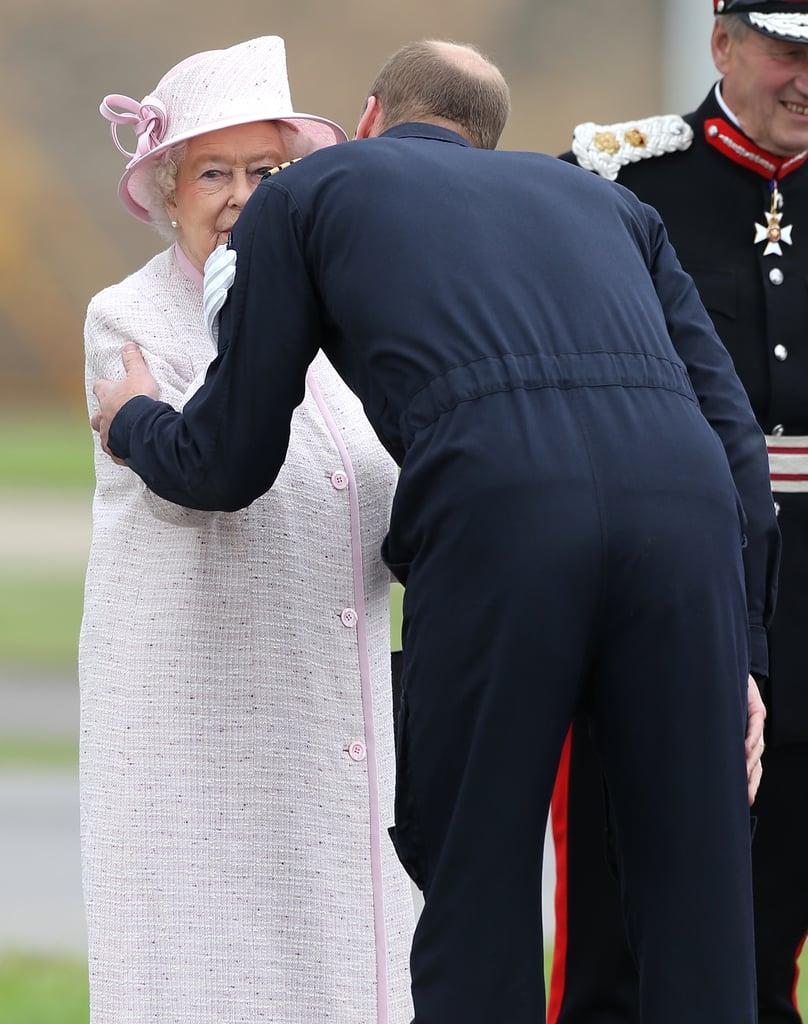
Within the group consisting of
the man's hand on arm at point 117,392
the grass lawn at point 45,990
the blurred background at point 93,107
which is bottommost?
the grass lawn at point 45,990

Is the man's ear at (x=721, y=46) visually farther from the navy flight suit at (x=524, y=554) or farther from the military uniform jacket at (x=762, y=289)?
the navy flight suit at (x=524, y=554)

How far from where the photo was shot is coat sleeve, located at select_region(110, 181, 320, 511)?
220 centimetres

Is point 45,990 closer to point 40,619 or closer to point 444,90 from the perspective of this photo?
point 444,90

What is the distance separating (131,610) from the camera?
2.67 m

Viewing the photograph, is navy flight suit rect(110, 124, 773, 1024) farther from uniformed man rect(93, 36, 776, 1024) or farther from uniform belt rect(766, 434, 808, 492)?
uniform belt rect(766, 434, 808, 492)

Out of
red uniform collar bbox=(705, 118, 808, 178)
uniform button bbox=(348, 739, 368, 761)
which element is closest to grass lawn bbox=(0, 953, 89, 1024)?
uniform button bbox=(348, 739, 368, 761)

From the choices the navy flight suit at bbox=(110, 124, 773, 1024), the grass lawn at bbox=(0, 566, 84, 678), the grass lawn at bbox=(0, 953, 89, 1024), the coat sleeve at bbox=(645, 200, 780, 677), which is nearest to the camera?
the navy flight suit at bbox=(110, 124, 773, 1024)

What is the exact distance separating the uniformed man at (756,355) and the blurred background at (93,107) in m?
5.06

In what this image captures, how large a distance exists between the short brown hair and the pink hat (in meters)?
0.45

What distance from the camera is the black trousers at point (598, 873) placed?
10.2 feet

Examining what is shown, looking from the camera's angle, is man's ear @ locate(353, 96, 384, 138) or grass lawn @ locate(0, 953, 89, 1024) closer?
man's ear @ locate(353, 96, 384, 138)

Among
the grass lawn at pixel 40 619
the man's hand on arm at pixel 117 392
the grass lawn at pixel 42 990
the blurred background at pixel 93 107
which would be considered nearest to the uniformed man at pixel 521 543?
the man's hand on arm at pixel 117 392

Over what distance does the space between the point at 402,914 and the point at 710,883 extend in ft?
2.55

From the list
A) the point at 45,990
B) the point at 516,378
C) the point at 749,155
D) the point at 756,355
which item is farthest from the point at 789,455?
the point at 45,990
